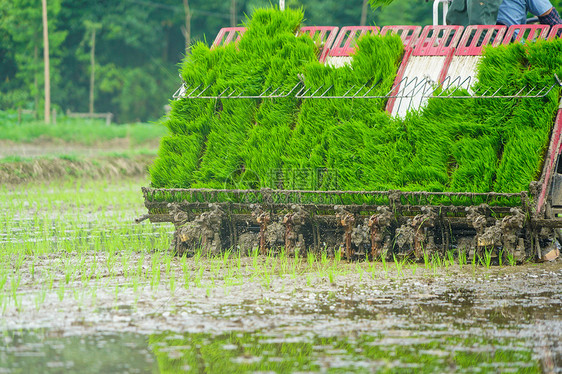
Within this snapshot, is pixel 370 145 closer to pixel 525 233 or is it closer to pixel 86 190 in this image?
pixel 525 233

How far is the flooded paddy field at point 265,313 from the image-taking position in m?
5.53

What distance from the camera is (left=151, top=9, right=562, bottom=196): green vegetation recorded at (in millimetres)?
9078

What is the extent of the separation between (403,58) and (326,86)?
95 centimetres

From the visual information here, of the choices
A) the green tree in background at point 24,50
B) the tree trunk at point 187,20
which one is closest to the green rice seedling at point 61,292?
the green tree in background at point 24,50

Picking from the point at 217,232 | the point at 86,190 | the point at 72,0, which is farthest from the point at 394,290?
the point at 72,0

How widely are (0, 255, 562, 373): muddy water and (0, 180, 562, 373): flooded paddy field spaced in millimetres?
13

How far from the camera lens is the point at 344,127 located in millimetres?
9875

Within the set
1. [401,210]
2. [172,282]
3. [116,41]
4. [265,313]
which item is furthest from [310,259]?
[116,41]


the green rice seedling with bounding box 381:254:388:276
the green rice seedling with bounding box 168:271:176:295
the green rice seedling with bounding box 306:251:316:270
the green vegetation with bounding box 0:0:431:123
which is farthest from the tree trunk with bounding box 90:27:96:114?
the green rice seedling with bounding box 168:271:176:295

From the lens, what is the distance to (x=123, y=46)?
53.3 metres

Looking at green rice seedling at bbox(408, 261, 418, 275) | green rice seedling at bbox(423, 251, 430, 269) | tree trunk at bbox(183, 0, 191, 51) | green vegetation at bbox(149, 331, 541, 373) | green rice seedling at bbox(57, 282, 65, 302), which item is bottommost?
green vegetation at bbox(149, 331, 541, 373)

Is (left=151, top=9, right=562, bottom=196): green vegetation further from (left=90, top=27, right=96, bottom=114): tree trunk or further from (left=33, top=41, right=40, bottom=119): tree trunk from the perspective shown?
(left=90, top=27, right=96, bottom=114): tree trunk

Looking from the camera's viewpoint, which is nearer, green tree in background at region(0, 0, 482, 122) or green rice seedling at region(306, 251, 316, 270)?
green rice seedling at region(306, 251, 316, 270)

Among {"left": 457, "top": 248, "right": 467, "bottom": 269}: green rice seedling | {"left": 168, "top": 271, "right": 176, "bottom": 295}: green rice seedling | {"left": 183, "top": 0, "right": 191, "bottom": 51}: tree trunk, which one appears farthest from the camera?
{"left": 183, "top": 0, "right": 191, "bottom": 51}: tree trunk
